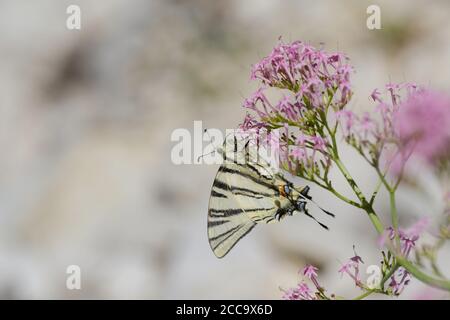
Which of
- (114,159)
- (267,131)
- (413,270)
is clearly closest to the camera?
(413,270)

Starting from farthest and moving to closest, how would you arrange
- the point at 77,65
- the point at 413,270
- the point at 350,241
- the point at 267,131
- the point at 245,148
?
1. the point at 77,65
2. the point at 350,241
3. the point at 245,148
4. the point at 267,131
5. the point at 413,270

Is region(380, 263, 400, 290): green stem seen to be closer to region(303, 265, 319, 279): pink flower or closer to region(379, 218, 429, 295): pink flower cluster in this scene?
region(379, 218, 429, 295): pink flower cluster

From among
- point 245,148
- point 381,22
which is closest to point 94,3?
point 381,22

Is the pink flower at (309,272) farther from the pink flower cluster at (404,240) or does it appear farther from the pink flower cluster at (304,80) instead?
the pink flower cluster at (304,80)

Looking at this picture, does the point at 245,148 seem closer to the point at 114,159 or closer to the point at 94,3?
the point at 114,159

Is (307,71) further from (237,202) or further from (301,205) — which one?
(237,202)

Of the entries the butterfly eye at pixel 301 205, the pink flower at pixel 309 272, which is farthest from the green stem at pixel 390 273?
the butterfly eye at pixel 301 205
